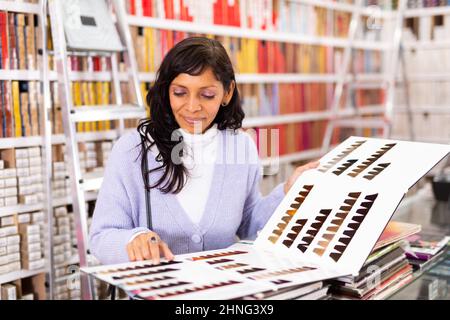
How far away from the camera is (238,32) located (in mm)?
3328

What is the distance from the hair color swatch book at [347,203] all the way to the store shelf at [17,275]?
4.77 feet

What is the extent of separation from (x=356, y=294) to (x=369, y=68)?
4122 mm

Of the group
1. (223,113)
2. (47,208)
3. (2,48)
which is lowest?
(47,208)

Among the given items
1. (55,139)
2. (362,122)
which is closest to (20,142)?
(55,139)

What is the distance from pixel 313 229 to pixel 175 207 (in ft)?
1.19

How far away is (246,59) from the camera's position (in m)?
3.44

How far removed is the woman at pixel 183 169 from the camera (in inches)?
49.8

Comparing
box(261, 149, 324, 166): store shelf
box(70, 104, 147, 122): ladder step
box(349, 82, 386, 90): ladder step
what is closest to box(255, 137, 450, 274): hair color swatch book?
box(70, 104, 147, 122): ladder step

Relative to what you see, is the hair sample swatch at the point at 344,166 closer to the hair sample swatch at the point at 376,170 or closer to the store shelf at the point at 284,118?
the hair sample swatch at the point at 376,170

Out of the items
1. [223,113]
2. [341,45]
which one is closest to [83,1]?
[223,113]

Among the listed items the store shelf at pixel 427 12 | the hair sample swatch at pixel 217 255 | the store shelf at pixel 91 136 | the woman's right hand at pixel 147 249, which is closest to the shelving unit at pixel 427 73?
the store shelf at pixel 427 12

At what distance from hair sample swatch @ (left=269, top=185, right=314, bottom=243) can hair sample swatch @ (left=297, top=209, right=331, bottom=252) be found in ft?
0.22
